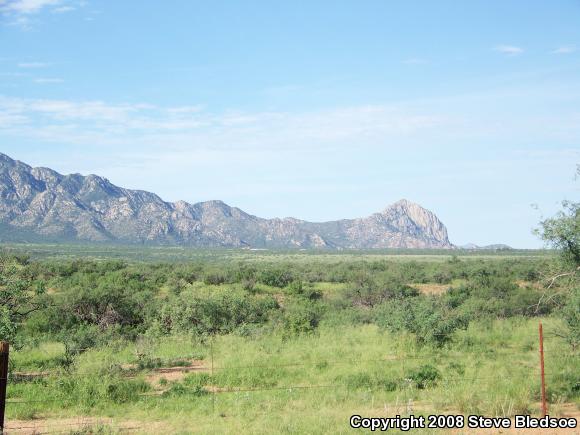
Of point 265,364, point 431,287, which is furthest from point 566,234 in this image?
point 431,287

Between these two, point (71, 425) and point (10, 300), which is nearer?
point (71, 425)

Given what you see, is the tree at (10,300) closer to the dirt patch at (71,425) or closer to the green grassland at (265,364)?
the green grassland at (265,364)

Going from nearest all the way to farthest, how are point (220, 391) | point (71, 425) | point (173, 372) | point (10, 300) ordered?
point (71, 425) < point (220, 391) < point (173, 372) < point (10, 300)

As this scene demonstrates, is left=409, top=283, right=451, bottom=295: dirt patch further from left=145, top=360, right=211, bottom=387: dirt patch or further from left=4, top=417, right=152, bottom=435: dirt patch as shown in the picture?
left=4, top=417, right=152, bottom=435: dirt patch

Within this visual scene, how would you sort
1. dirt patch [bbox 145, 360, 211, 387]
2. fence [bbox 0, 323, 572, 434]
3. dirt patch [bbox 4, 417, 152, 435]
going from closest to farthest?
fence [bbox 0, 323, 572, 434], dirt patch [bbox 4, 417, 152, 435], dirt patch [bbox 145, 360, 211, 387]

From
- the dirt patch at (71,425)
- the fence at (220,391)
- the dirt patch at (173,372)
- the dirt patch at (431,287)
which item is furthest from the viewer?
the dirt patch at (431,287)

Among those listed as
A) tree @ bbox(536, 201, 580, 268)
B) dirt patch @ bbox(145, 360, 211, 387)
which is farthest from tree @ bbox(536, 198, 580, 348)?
dirt patch @ bbox(145, 360, 211, 387)

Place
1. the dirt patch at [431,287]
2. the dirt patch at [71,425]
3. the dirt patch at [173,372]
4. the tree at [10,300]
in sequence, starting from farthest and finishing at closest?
1. the dirt patch at [431,287]
2. the dirt patch at [173,372]
3. the tree at [10,300]
4. the dirt patch at [71,425]

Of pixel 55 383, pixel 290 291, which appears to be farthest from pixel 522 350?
pixel 290 291

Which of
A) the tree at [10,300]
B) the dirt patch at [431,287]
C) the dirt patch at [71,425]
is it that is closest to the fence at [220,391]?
the dirt patch at [71,425]

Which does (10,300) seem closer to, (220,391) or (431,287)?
(220,391)

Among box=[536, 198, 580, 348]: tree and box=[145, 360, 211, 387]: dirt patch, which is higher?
box=[536, 198, 580, 348]: tree

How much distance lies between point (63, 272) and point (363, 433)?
4034 centimetres

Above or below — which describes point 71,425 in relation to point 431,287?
above
